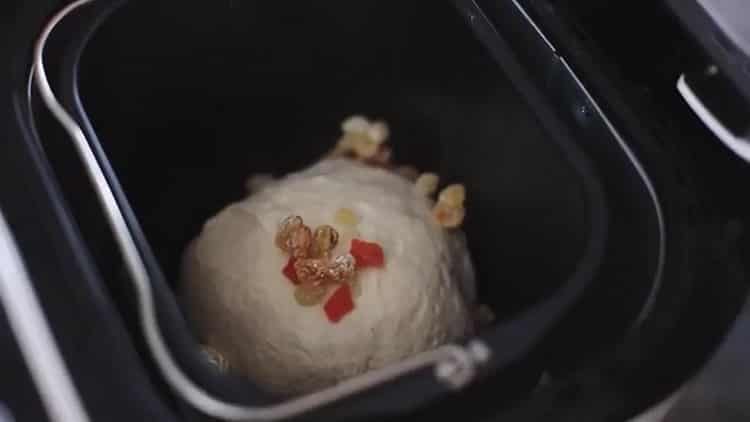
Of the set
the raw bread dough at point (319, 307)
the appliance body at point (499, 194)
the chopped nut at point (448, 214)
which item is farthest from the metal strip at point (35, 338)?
the chopped nut at point (448, 214)

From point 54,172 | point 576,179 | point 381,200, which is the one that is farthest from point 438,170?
point 54,172

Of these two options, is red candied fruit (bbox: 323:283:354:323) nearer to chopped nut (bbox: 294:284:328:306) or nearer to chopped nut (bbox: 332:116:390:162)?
chopped nut (bbox: 294:284:328:306)

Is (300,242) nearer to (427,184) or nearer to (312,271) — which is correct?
(312,271)

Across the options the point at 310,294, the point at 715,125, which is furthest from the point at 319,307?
the point at 715,125

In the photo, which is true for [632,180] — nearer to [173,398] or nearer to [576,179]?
[576,179]

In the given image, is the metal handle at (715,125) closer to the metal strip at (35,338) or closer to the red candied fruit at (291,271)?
the red candied fruit at (291,271)

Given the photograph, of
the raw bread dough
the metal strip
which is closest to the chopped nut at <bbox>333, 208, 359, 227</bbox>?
the raw bread dough
